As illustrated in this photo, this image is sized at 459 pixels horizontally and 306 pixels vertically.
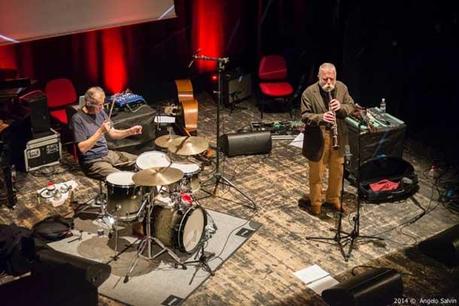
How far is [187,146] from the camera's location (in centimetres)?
637

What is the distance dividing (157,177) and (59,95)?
3620 millimetres

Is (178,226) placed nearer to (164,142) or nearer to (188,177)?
(188,177)

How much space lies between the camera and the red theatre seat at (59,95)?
28.2 feet

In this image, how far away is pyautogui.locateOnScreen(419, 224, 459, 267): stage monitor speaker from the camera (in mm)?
6145

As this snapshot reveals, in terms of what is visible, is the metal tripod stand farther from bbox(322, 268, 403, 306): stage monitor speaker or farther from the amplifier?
the amplifier

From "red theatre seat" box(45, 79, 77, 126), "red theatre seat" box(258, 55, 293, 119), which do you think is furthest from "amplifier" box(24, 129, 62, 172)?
"red theatre seat" box(258, 55, 293, 119)

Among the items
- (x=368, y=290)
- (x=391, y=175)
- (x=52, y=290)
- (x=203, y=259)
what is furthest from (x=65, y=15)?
(x=368, y=290)

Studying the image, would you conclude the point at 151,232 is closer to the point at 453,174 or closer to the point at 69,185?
the point at 69,185

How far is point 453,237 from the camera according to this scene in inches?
245

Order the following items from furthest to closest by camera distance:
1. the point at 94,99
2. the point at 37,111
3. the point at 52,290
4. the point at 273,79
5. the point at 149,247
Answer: the point at 273,79, the point at 37,111, the point at 94,99, the point at 149,247, the point at 52,290

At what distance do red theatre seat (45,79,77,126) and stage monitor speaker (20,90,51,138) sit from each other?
329 mm

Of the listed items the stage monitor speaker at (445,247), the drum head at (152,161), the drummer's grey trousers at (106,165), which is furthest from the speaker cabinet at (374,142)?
the drummer's grey trousers at (106,165)

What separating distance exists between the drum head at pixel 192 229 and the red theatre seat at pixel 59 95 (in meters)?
3.09

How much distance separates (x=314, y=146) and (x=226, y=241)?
130cm
